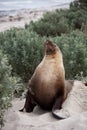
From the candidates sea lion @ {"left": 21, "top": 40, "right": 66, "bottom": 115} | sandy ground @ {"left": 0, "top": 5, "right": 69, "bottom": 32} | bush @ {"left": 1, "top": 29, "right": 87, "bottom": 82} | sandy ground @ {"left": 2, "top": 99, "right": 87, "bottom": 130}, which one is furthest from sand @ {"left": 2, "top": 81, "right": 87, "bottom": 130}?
sandy ground @ {"left": 0, "top": 5, "right": 69, "bottom": 32}

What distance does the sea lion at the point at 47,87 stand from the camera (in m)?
7.05

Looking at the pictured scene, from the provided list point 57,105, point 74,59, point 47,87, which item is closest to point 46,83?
point 47,87

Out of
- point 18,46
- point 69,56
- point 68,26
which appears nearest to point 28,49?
point 18,46

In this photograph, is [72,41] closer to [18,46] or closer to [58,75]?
[18,46]

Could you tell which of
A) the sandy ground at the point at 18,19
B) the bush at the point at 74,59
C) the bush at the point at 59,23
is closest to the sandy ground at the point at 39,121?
the bush at the point at 74,59

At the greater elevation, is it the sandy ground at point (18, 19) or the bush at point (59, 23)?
the bush at point (59, 23)

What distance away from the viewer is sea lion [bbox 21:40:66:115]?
7055mm

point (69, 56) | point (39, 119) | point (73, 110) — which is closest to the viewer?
point (39, 119)

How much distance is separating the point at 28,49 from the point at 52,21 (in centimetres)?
880

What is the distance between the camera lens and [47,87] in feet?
23.1

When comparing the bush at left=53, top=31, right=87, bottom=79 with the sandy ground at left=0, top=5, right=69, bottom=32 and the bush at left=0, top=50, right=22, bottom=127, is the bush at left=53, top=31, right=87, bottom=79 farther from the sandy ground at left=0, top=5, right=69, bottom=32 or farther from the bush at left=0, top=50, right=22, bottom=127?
the sandy ground at left=0, top=5, right=69, bottom=32

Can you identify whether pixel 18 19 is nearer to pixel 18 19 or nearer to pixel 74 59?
pixel 18 19

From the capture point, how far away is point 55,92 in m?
7.08

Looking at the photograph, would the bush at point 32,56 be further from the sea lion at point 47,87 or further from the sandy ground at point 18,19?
the sandy ground at point 18,19
